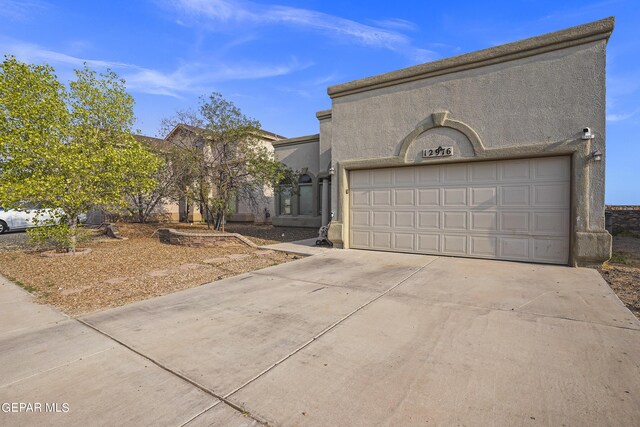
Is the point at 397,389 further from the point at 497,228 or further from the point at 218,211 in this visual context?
the point at 218,211

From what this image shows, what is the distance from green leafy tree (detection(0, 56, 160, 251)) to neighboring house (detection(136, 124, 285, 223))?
270cm

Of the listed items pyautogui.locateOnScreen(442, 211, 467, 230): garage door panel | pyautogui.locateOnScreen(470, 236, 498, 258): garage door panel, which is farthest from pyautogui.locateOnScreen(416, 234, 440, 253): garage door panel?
pyautogui.locateOnScreen(470, 236, 498, 258): garage door panel

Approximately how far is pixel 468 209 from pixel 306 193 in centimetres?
950

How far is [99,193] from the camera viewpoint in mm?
9234

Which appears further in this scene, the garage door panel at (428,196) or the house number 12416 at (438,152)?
the garage door panel at (428,196)

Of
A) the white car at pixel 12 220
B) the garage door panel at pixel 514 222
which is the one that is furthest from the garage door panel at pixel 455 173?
the white car at pixel 12 220

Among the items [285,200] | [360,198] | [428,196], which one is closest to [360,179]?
[360,198]

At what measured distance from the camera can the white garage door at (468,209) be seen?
7379 millimetres

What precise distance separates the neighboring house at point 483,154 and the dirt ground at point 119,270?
11.7 feet

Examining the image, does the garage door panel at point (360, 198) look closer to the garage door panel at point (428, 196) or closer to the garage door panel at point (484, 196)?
the garage door panel at point (428, 196)

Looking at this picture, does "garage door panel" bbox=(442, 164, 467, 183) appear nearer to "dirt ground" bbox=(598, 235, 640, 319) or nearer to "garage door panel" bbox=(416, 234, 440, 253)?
"garage door panel" bbox=(416, 234, 440, 253)

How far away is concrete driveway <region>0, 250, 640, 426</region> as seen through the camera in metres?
2.35

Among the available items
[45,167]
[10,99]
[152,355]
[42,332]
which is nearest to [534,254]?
[152,355]

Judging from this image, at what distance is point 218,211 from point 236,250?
137 inches
